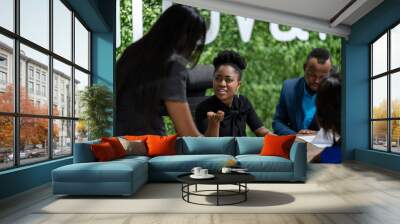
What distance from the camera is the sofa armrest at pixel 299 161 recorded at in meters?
5.91

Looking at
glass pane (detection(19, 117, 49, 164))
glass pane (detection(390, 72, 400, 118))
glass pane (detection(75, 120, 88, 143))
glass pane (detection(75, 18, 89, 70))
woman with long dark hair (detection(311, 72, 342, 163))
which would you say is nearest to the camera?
glass pane (detection(19, 117, 49, 164))

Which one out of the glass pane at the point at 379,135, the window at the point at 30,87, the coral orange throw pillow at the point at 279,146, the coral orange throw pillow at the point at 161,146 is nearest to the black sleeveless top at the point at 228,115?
the coral orange throw pillow at the point at 161,146

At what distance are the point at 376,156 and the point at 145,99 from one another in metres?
5.06

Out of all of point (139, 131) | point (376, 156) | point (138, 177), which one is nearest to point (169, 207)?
point (138, 177)

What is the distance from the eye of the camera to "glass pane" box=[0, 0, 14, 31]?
4813mm

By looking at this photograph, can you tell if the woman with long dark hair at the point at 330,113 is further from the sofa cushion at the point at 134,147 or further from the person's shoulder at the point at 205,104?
the sofa cushion at the point at 134,147

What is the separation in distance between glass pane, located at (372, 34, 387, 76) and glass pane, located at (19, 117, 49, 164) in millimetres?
6873

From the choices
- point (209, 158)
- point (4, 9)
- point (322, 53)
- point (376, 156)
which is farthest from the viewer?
point (322, 53)

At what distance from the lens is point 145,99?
28.2 feet

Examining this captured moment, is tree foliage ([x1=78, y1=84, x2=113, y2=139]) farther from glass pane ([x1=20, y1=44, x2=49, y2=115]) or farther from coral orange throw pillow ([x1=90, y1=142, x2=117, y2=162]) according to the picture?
coral orange throw pillow ([x1=90, y1=142, x2=117, y2=162])

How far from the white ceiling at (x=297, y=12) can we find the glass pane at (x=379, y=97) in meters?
1.33

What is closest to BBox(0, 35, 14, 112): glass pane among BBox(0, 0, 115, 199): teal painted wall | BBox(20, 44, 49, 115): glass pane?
BBox(20, 44, 49, 115): glass pane

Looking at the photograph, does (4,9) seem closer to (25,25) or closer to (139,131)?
(25,25)

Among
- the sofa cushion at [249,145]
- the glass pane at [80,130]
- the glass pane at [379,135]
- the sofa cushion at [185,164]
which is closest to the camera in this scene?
the sofa cushion at [185,164]
